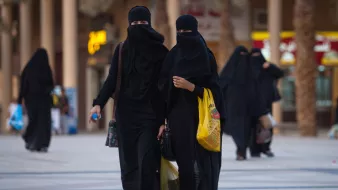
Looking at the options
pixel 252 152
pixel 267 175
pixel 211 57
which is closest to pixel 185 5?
pixel 252 152

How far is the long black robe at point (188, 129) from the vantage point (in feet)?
23.3

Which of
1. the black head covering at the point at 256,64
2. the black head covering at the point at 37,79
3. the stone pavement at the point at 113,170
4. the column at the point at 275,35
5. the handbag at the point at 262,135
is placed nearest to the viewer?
the stone pavement at the point at 113,170

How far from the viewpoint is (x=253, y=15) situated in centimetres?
3194

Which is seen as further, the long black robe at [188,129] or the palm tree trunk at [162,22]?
the palm tree trunk at [162,22]

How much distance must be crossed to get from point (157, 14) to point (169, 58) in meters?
18.0

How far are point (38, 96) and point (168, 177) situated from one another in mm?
9211

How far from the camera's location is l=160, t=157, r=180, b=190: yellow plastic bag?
7.15 metres

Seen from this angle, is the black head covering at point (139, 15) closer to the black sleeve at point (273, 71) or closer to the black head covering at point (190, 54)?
the black head covering at point (190, 54)

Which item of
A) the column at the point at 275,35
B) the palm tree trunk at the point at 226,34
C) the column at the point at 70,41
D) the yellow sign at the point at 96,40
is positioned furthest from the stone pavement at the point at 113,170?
the yellow sign at the point at 96,40

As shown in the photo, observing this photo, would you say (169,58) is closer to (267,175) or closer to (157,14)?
(267,175)

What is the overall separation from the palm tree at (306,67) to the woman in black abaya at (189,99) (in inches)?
614

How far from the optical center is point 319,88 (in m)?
33.7

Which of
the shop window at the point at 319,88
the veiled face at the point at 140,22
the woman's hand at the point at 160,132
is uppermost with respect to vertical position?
the veiled face at the point at 140,22

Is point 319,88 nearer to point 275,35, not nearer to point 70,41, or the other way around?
point 275,35
